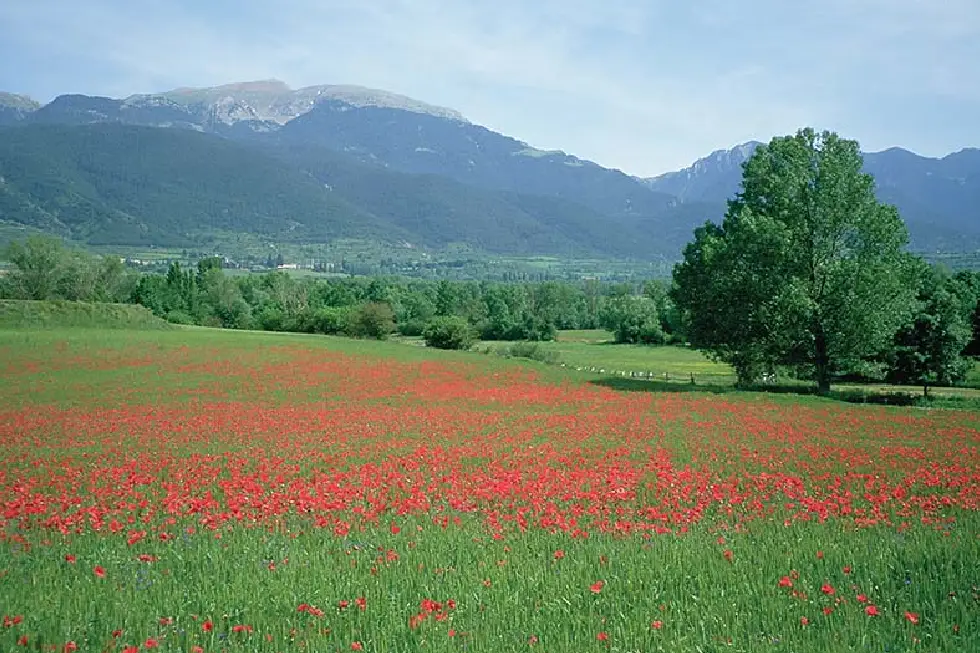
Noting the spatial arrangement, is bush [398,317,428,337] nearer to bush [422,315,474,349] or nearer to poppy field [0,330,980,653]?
bush [422,315,474,349]

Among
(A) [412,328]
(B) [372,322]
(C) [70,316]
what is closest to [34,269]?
(C) [70,316]

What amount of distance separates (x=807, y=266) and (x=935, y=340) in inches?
1113

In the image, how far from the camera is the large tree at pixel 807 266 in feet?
129

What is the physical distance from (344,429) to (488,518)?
13.0 m

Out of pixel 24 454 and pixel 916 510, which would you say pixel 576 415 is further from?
pixel 24 454

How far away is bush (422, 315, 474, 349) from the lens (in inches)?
3322

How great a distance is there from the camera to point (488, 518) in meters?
10.7

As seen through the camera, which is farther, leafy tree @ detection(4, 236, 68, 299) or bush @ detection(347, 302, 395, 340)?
leafy tree @ detection(4, 236, 68, 299)

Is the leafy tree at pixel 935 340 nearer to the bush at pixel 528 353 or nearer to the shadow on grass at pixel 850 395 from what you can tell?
the shadow on grass at pixel 850 395

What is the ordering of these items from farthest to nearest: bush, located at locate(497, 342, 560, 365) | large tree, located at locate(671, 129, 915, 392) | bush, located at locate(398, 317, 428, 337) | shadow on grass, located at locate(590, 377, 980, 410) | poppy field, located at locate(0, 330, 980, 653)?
bush, located at locate(398, 317, 428, 337)
bush, located at locate(497, 342, 560, 365)
large tree, located at locate(671, 129, 915, 392)
shadow on grass, located at locate(590, 377, 980, 410)
poppy field, located at locate(0, 330, 980, 653)

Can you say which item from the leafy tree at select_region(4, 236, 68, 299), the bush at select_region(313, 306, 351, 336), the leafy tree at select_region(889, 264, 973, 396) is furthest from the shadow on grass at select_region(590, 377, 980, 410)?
the leafy tree at select_region(4, 236, 68, 299)

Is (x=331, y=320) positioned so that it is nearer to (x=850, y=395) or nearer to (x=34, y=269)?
(x=34, y=269)

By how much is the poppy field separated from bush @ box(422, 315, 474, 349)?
194 feet

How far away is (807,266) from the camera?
4153 centimetres
